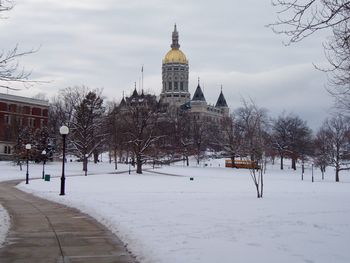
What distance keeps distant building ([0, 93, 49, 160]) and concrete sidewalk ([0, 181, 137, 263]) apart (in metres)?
70.9

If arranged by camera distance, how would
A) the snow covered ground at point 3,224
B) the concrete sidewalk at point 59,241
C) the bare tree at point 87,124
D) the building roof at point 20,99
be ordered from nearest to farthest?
the concrete sidewalk at point 59,241 < the snow covered ground at point 3,224 < the bare tree at point 87,124 < the building roof at point 20,99

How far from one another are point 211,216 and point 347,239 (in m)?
5.47

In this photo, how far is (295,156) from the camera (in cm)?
10231

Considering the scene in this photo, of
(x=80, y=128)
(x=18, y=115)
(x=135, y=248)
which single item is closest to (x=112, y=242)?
(x=135, y=248)

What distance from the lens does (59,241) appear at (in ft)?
40.3

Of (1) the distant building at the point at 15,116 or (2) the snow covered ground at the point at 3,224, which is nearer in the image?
(2) the snow covered ground at the point at 3,224

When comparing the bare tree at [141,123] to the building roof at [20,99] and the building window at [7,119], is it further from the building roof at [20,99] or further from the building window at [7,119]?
the building window at [7,119]

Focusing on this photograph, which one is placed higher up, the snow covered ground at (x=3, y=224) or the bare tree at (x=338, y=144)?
the bare tree at (x=338, y=144)

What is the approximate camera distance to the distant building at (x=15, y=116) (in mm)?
90938

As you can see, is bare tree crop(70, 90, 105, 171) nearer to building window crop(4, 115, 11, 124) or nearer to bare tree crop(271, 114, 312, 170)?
building window crop(4, 115, 11, 124)

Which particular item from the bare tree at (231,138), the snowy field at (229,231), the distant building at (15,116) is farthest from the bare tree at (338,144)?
the snowy field at (229,231)

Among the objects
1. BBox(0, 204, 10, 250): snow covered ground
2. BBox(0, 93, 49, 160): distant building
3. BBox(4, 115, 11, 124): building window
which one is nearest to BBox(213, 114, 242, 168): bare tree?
BBox(0, 93, 49, 160): distant building

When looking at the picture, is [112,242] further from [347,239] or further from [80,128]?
[80,128]

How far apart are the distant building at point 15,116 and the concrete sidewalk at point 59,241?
70938 millimetres
